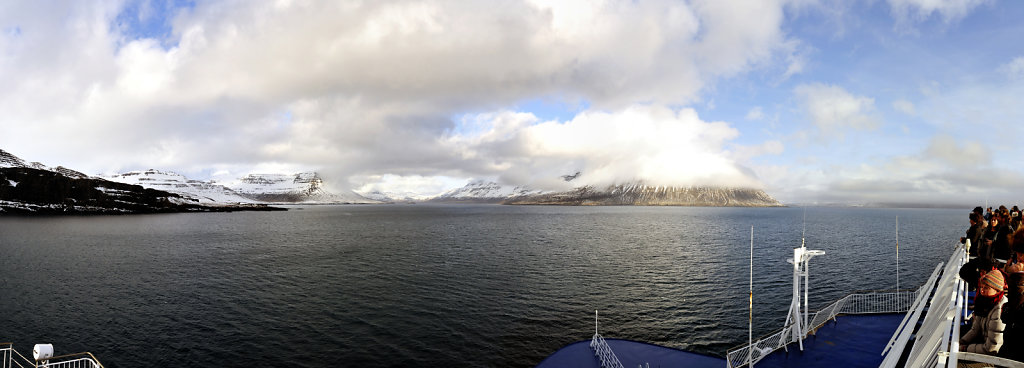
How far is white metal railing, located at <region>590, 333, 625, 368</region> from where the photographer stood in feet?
74.1

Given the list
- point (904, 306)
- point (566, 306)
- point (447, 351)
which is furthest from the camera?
point (566, 306)

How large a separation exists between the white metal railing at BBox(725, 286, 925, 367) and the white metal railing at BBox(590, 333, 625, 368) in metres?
5.42

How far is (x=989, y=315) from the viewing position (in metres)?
7.44

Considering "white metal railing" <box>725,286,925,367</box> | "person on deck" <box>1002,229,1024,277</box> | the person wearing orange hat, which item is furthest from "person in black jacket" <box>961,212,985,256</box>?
the person wearing orange hat

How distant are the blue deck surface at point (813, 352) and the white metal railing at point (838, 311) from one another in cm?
42

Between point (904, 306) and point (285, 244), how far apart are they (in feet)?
290

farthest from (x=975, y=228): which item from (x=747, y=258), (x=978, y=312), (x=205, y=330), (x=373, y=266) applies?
(x=373, y=266)

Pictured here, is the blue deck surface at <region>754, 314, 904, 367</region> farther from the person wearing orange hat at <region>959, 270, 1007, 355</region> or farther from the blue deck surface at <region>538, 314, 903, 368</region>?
the person wearing orange hat at <region>959, 270, 1007, 355</region>

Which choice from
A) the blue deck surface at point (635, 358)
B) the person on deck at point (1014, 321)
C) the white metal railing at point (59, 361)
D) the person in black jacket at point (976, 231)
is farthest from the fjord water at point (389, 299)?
the person on deck at point (1014, 321)

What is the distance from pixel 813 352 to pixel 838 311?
7.00 metres

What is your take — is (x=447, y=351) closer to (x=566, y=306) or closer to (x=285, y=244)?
(x=566, y=306)

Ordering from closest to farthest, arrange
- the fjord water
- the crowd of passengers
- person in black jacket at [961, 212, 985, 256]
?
the crowd of passengers, person in black jacket at [961, 212, 985, 256], the fjord water

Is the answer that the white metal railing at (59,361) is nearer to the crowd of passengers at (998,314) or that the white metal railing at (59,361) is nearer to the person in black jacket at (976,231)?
the crowd of passengers at (998,314)

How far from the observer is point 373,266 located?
55.9m
